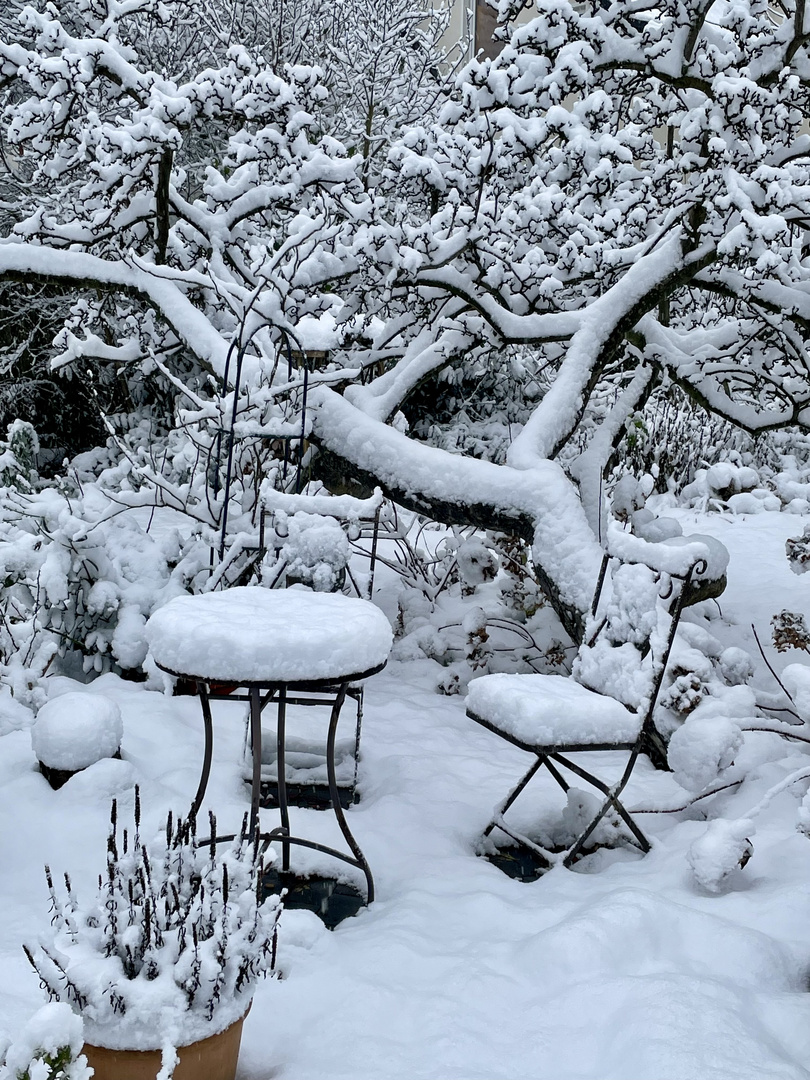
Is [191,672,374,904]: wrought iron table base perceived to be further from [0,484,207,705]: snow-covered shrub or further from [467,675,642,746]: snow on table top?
[0,484,207,705]: snow-covered shrub

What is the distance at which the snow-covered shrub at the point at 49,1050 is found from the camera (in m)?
1.28

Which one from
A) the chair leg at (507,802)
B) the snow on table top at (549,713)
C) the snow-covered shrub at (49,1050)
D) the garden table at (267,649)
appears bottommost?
the chair leg at (507,802)

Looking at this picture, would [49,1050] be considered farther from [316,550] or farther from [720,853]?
[316,550]

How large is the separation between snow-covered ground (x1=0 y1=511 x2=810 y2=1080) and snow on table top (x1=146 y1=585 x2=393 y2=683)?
0.70 metres

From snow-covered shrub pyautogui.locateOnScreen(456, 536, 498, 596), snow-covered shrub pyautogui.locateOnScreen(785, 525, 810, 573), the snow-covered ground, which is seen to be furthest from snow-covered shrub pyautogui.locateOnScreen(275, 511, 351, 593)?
snow-covered shrub pyautogui.locateOnScreen(785, 525, 810, 573)

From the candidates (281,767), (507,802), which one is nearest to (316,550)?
(281,767)

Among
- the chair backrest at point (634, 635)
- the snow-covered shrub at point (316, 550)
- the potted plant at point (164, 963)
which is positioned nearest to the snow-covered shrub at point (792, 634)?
the chair backrest at point (634, 635)

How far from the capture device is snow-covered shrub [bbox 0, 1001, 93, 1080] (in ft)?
4.19

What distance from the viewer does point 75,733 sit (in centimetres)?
315

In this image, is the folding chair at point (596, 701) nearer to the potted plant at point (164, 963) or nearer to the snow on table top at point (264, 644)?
the snow on table top at point (264, 644)

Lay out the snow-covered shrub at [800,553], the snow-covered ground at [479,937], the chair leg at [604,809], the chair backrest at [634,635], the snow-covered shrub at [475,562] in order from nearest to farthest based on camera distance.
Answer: the snow-covered ground at [479,937] → the chair leg at [604,809] → the chair backrest at [634,635] → the snow-covered shrub at [800,553] → the snow-covered shrub at [475,562]

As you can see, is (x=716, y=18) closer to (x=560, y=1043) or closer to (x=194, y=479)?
(x=194, y=479)

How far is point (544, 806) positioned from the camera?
3461 mm

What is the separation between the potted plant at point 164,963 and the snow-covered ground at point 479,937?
375 mm
